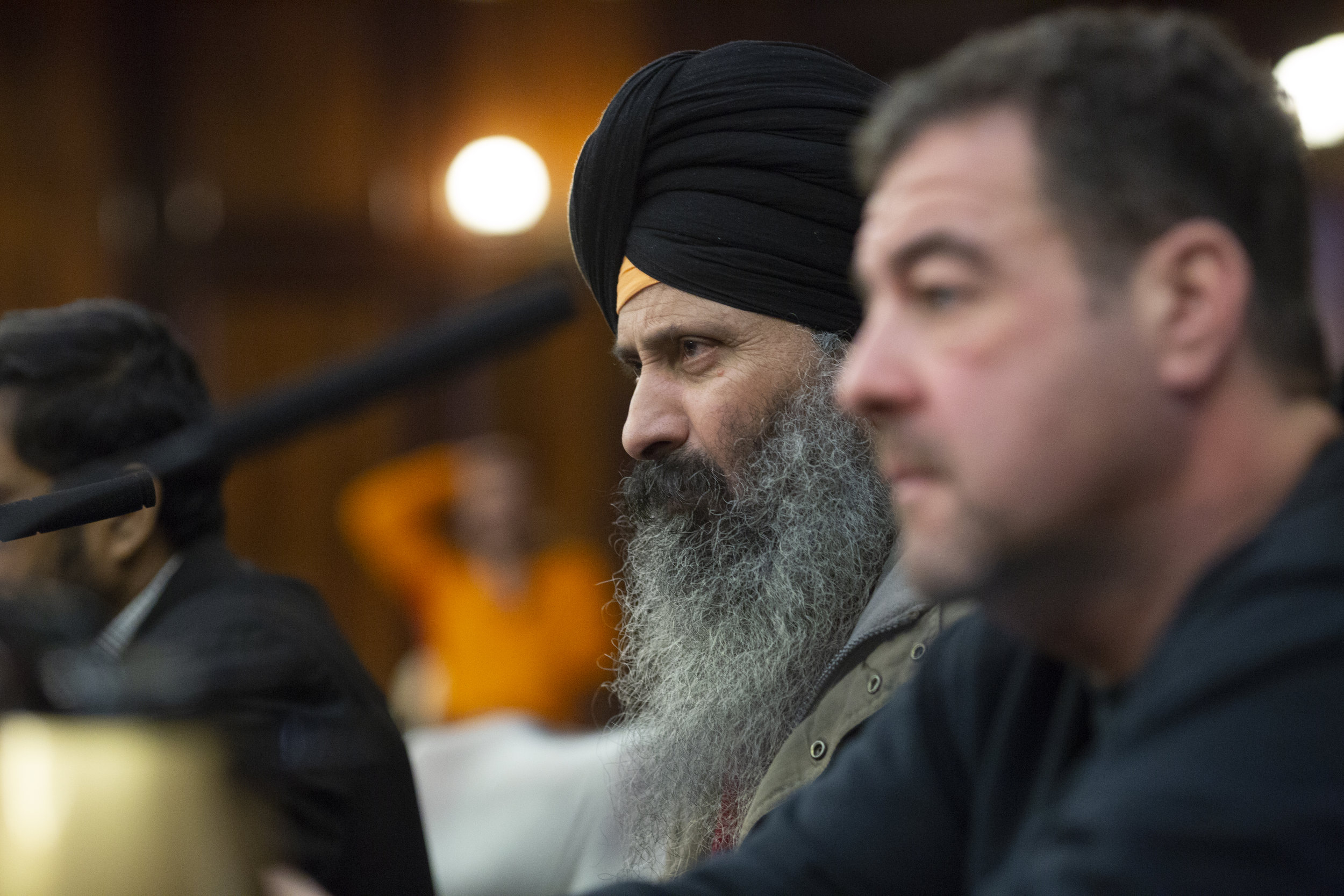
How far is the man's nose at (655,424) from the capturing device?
1942 mm

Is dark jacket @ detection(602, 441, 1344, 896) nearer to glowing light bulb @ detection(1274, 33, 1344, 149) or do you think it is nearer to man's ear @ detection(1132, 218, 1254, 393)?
man's ear @ detection(1132, 218, 1254, 393)

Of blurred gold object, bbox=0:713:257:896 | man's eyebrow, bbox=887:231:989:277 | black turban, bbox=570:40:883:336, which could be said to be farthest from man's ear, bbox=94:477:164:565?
man's eyebrow, bbox=887:231:989:277

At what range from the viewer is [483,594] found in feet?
17.3

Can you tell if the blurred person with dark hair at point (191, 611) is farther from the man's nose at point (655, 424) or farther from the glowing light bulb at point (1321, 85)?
the glowing light bulb at point (1321, 85)

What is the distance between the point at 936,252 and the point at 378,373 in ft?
1.30

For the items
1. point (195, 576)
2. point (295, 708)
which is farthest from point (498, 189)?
point (295, 708)

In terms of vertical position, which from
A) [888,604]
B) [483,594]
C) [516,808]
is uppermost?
[888,604]

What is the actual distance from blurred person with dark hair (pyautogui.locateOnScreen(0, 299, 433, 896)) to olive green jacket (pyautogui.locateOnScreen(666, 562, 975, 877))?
49 centimetres

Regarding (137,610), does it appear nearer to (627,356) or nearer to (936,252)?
(627,356)

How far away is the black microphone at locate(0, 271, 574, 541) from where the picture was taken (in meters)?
0.74

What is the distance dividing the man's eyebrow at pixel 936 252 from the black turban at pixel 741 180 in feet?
3.28

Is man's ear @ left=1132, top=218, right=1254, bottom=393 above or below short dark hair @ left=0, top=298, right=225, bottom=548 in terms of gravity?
above

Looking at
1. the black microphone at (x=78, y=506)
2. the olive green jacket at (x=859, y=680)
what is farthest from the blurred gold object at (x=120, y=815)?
the olive green jacket at (x=859, y=680)

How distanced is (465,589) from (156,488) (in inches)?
175
